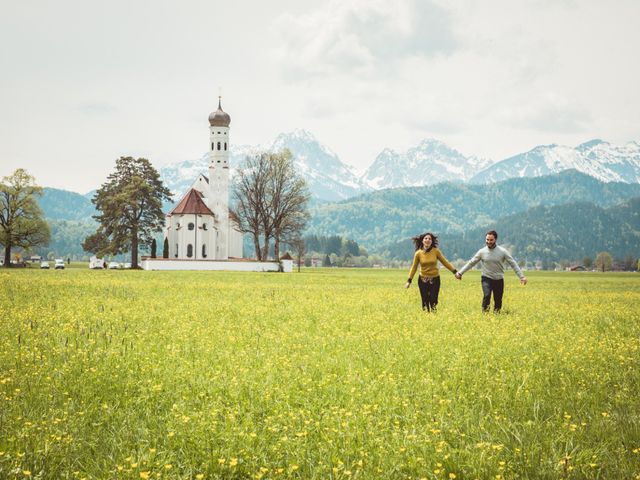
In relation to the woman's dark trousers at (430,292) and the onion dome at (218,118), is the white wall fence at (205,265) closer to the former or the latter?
the onion dome at (218,118)

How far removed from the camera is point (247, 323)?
13500 mm

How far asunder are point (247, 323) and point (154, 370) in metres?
5.34

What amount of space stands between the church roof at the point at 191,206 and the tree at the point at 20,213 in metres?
19.5

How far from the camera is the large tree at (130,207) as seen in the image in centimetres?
7238

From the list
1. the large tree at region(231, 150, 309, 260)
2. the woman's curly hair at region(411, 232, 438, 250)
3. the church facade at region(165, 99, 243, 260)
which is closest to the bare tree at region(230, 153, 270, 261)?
the large tree at region(231, 150, 309, 260)

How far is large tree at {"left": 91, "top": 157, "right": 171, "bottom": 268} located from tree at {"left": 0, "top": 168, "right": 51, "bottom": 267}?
Result: 1012 centimetres

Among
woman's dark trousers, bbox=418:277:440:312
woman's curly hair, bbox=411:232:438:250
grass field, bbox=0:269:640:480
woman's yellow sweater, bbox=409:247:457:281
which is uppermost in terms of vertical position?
woman's curly hair, bbox=411:232:438:250

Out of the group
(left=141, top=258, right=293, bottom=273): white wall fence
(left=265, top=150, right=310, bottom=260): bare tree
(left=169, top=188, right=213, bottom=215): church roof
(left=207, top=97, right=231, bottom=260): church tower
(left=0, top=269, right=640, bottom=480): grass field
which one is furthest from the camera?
(left=207, top=97, right=231, bottom=260): church tower

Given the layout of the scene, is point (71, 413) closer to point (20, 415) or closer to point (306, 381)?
point (20, 415)

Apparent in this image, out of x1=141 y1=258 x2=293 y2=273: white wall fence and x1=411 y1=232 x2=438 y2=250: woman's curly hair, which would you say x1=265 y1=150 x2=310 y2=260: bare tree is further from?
x1=411 y1=232 x2=438 y2=250: woman's curly hair

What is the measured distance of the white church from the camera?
283 ft

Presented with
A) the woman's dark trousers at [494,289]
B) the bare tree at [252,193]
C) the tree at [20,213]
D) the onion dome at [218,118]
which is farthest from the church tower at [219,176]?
the woman's dark trousers at [494,289]

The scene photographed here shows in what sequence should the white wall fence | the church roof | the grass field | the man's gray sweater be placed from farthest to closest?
the church roof, the white wall fence, the man's gray sweater, the grass field

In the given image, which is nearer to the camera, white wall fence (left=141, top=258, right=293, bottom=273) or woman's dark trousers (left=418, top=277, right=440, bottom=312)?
woman's dark trousers (left=418, top=277, right=440, bottom=312)
